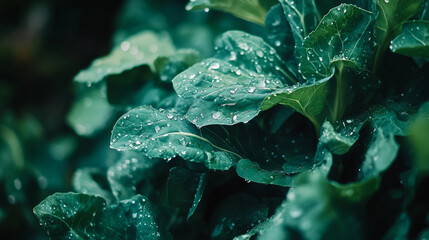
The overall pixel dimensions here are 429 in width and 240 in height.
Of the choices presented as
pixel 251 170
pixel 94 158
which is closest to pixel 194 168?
pixel 251 170

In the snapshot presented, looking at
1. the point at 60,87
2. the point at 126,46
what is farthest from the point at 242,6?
the point at 60,87

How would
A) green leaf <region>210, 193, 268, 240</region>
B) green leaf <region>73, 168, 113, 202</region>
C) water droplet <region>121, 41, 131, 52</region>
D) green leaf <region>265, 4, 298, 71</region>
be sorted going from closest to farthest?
1. green leaf <region>210, 193, 268, 240</region>
2. green leaf <region>265, 4, 298, 71</region>
3. green leaf <region>73, 168, 113, 202</region>
4. water droplet <region>121, 41, 131, 52</region>

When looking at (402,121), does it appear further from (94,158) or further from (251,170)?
(94,158)

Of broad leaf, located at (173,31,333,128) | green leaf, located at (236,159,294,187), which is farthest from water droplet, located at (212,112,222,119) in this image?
green leaf, located at (236,159,294,187)

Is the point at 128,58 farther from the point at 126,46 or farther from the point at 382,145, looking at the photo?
the point at 382,145

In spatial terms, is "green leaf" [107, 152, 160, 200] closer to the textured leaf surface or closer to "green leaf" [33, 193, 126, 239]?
"green leaf" [33, 193, 126, 239]

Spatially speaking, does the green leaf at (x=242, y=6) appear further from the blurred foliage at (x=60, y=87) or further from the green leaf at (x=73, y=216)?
the green leaf at (x=73, y=216)
